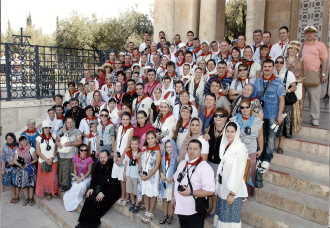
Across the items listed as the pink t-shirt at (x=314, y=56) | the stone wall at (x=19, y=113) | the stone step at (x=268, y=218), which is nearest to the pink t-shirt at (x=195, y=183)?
the stone step at (x=268, y=218)

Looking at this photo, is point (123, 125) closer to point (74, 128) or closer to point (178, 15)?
point (74, 128)

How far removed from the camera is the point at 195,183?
13.2ft

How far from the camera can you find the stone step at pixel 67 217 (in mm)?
5368

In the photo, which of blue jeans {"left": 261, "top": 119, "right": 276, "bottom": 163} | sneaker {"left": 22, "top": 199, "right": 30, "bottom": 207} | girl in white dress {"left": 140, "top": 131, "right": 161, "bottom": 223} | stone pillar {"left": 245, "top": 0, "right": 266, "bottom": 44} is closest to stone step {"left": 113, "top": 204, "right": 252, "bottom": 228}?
girl in white dress {"left": 140, "top": 131, "right": 161, "bottom": 223}

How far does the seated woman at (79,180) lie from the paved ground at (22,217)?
490 mm

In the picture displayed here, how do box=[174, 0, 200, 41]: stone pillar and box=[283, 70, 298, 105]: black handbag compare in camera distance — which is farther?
box=[174, 0, 200, 41]: stone pillar

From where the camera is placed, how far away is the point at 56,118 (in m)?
7.36

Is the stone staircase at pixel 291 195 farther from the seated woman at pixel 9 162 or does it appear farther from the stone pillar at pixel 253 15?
the stone pillar at pixel 253 15

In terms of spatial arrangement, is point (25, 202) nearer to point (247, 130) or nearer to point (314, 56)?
point (247, 130)

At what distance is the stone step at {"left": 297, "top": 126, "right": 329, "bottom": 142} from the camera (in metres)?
5.67

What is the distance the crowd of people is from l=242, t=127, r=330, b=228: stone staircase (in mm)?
246

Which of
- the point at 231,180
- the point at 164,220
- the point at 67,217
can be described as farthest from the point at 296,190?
the point at 67,217

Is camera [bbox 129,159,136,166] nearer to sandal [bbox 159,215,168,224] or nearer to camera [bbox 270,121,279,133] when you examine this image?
sandal [bbox 159,215,168,224]

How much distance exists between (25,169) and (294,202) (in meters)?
5.25
